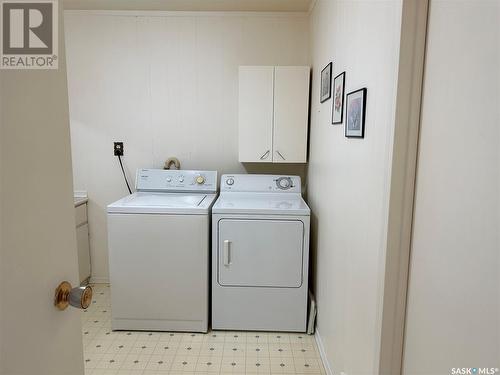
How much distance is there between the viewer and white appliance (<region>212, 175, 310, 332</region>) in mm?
2223

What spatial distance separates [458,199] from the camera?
806mm

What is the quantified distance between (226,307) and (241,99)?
61.1 inches

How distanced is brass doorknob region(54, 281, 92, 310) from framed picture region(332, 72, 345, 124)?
136 cm

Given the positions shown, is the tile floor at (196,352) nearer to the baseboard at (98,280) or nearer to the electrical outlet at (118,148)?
the baseboard at (98,280)

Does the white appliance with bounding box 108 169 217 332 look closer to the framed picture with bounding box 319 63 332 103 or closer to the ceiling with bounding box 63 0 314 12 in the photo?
the framed picture with bounding box 319 63 332 103

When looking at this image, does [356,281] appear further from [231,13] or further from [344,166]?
[231,13]

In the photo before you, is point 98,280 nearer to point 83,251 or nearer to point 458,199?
point 83,251

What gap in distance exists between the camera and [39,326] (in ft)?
2.35

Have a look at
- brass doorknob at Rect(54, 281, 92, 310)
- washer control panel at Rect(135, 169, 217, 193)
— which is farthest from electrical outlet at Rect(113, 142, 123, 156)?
brass doorknob at Rect(54, 281, 92, 310)

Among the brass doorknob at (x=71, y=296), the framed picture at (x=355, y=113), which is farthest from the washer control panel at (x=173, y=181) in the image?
the brass doorknob at (x=71, y=296)

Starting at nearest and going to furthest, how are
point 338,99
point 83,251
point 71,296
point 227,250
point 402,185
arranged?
point 71,296 → point 402,185 → point 338,99 → point 227,250 → point 83,251

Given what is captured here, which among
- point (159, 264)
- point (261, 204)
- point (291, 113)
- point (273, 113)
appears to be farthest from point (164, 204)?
point (291, 113)

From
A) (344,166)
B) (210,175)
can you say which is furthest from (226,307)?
(344,166)

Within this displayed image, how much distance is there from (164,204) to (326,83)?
4.37 ft
